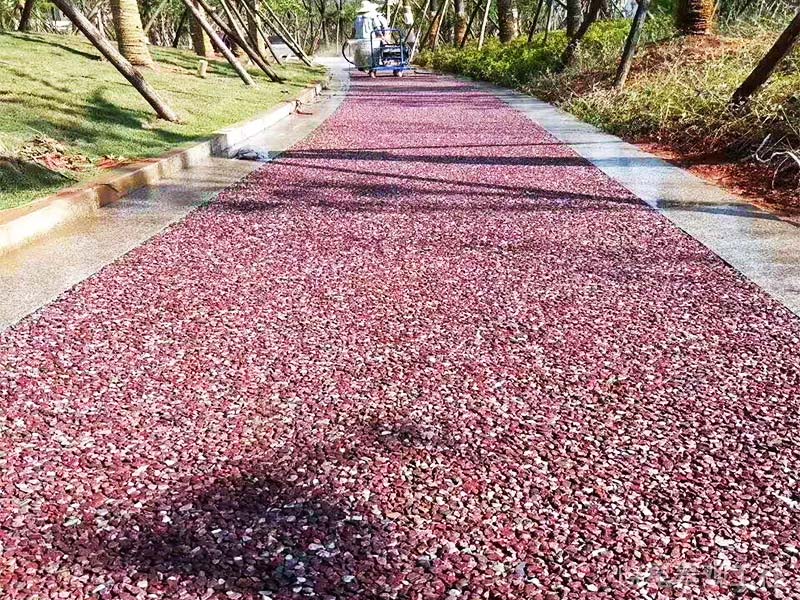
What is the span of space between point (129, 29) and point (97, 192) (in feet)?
29.7

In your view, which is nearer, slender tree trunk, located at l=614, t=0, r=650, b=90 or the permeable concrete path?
the permeable concrete path

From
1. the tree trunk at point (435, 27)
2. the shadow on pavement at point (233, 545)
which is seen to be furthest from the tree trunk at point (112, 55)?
the tree trunk at point (435, 27)

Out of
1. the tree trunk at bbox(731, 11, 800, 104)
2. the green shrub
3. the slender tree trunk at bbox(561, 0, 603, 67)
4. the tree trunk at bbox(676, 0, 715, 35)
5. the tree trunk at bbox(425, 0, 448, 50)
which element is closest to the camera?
the tree trunk at bbox(731, 11, 800, 104)

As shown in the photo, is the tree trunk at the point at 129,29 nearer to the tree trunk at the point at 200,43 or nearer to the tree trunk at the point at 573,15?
the tree trunk at the point at 200,43

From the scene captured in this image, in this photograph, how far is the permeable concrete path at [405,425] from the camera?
1943 millimetres

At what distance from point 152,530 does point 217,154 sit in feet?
26.3

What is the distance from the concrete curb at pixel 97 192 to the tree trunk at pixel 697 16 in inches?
361

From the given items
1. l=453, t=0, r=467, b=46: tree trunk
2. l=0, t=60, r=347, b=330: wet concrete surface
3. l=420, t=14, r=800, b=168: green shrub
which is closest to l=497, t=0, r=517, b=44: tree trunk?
l=420, t=14, r=800, b=168: green shrub

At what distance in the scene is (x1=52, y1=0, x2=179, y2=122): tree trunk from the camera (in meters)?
7.78

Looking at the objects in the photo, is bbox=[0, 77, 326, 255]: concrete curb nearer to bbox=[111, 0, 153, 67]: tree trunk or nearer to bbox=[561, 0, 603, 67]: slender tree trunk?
bbox=[111, 0, 153, 67]: tree trunk

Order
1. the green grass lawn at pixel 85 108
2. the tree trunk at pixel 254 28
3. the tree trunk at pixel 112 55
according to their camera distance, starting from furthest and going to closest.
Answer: the tree trunk at pixel 254 28 < the tree trunk at pixel 112 55 < the green grass lawn at pixel 85 108

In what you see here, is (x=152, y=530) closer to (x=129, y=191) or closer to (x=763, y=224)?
(x=763, y=224)

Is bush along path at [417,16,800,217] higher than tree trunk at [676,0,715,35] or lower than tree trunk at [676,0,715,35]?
lower

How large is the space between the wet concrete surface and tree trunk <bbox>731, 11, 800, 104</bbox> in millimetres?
5378
